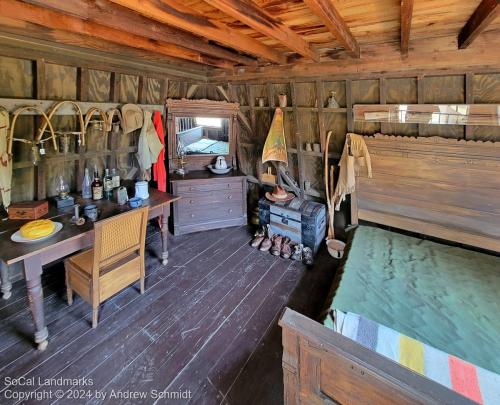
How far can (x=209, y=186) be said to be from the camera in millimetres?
3564

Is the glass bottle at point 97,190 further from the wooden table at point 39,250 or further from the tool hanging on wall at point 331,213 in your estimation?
the tool hanging on wall at point 331,213

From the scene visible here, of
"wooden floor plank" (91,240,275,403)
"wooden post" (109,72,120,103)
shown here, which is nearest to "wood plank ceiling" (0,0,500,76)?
"wooden post" (109,72,120,103)

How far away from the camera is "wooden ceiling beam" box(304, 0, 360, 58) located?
1482 mm

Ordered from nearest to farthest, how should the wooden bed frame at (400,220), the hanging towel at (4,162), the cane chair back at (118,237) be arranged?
the wooden bed frame at (400,220) → the cane chair back at (118,237) → the hanging towel at (4,162)

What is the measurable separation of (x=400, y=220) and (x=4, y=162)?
3.53 m

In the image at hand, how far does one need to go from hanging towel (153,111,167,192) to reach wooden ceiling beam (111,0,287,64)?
1.51 meters

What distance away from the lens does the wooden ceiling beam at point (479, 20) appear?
1438 millimetres

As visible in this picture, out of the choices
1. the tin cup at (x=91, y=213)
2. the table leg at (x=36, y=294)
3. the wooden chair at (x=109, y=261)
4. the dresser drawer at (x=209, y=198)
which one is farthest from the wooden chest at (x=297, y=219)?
the table leg at (x=36, y=294)

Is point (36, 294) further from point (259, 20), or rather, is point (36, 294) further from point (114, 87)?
point (259, 20)

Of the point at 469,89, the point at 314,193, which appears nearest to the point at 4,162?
the point at 314,193

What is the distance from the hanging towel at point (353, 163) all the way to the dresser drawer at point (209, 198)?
139cm

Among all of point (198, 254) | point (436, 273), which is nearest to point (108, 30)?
point (198, 254)

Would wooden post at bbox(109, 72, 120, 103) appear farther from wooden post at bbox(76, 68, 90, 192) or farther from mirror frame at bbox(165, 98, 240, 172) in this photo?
mirror frame at bbox(165, 98, 240, 172)

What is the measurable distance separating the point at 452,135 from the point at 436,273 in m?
1.28
